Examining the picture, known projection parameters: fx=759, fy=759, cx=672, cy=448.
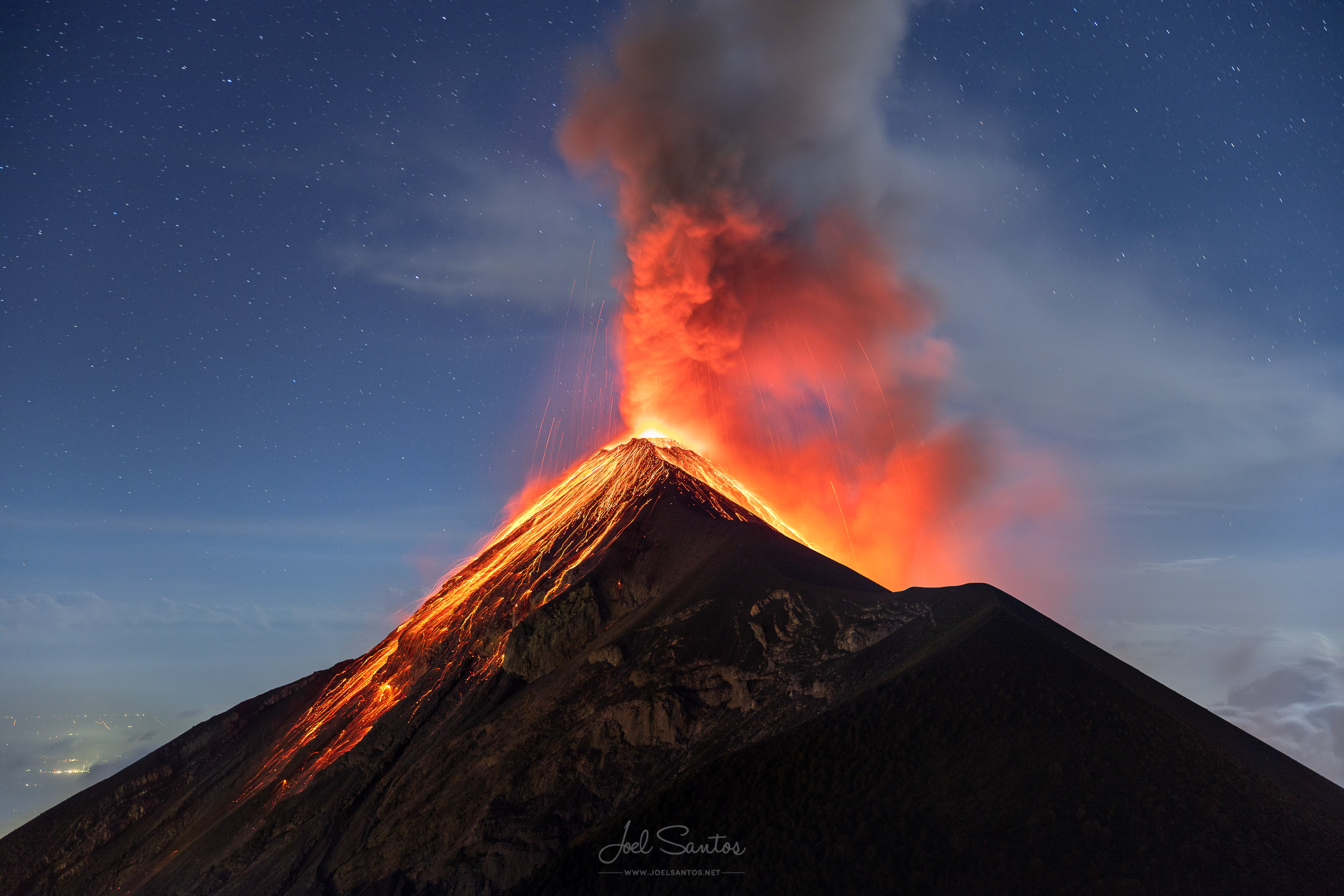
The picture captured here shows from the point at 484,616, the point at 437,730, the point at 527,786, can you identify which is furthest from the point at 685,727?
the point at 484,616

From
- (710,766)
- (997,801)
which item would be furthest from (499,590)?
(997,801)
